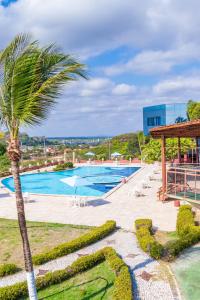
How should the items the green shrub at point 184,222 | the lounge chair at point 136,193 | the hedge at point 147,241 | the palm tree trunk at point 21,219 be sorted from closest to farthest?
the palm tree trunk at point 21,219 → the hedge at point 147,241 → the green shrub at point 184,222 → the lounge chair at point 136,193

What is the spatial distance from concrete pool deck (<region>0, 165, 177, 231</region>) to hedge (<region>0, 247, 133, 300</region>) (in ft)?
12.1

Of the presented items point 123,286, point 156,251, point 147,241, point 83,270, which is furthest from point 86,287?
point 147,241

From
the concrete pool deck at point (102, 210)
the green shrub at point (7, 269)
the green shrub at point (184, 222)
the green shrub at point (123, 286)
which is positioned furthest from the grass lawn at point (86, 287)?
the concrete pool deck at point (102, 210)

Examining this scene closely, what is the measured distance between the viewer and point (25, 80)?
19.7ft

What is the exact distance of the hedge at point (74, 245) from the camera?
967cm

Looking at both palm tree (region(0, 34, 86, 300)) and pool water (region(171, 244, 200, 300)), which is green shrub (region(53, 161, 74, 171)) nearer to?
pool water (region(171, 244, 200, 300))

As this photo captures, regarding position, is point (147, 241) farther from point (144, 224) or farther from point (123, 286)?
point (123, 286)

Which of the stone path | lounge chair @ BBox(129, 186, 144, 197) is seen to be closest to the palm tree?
the stone path

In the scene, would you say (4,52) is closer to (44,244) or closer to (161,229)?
(44,244)

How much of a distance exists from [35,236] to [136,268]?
4.69 meters

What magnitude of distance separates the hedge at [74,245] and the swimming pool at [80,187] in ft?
31.1

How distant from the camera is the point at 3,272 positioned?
888 cm

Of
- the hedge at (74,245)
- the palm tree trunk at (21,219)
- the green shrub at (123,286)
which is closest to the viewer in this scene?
the palm tree trunk at (21,219)

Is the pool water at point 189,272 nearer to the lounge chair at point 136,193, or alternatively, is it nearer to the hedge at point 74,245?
the hedge at point 74,245
